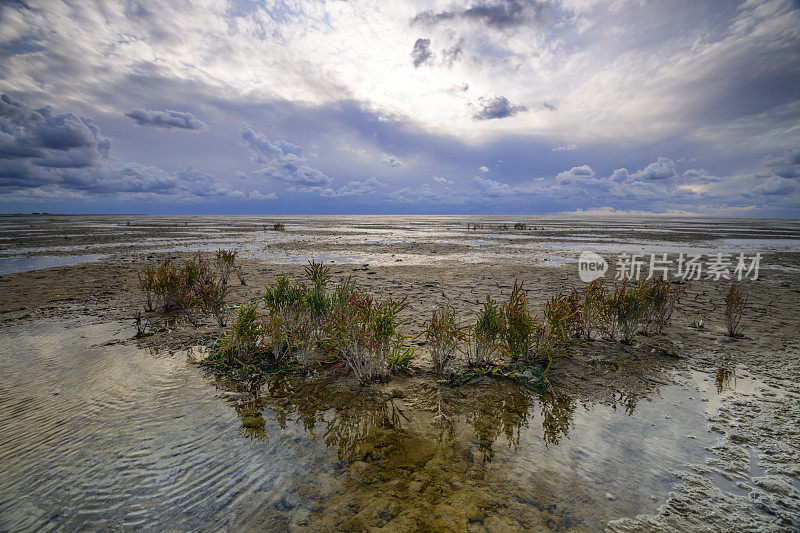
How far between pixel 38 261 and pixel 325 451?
24267 millimetres

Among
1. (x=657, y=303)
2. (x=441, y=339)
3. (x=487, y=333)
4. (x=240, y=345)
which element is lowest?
(x=240, y=345)

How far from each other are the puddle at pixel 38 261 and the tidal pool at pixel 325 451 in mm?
15288

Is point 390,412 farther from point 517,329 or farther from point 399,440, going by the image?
point 517,329

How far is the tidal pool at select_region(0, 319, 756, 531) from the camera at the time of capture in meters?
2.91

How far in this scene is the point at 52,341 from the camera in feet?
22.5

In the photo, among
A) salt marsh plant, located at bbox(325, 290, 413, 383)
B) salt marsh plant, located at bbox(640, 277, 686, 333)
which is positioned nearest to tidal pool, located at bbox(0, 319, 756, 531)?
salt marsh plant, located at bbox(325, 290, 413, 383)

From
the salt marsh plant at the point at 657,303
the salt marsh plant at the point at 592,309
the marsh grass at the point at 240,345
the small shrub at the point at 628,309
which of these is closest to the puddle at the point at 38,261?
the marsh grass at the point at 240,345

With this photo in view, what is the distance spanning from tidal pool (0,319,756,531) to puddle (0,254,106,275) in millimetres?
15288

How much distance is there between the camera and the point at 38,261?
58.2 ft

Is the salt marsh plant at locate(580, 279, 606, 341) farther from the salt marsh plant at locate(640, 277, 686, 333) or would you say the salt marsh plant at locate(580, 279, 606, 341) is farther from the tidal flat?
the salt marsh plant at locate(640, 277, 686, 333)

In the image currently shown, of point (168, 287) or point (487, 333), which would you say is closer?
point (487, 333)

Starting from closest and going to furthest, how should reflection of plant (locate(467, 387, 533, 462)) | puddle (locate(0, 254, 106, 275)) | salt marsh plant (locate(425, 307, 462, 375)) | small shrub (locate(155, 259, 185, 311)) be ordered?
reflection of plant (locate(467, 387, 533, 462)), salt marsh plant (locate(425, 307, 462, 375)), small shrub (locate(155, 259, 185, 311)), puddle (locate(0, 254, 106, 275))

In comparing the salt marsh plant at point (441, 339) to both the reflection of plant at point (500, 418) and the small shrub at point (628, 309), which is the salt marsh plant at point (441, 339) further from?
the small shrub at point (628, 309)

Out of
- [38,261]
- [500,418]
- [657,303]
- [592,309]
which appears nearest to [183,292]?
[500,418]
